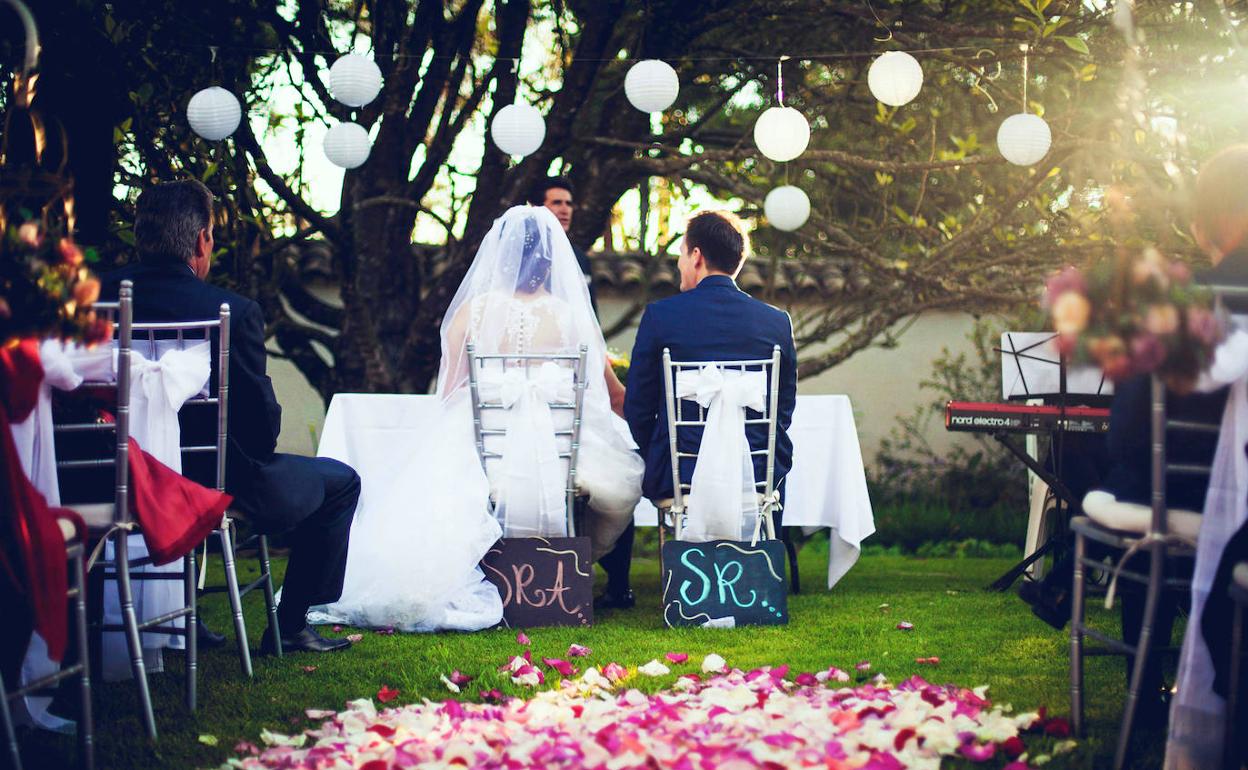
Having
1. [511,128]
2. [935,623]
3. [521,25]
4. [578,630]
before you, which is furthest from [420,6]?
[935,623]

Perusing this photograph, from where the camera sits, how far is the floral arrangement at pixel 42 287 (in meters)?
2.22

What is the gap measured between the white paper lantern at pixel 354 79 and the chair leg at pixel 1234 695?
415cm

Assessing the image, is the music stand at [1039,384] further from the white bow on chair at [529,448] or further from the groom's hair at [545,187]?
the groom's hair at [545,187]

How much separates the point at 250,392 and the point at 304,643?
3.03ft

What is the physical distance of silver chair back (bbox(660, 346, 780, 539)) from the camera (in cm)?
423

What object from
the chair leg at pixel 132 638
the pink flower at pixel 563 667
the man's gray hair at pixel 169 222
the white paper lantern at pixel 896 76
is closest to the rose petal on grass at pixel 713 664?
the pink flower at pixel 563 667

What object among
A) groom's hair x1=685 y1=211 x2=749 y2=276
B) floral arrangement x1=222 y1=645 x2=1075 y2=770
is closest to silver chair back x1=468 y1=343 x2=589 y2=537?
groom's hair x1=685 y1=211 x2=749 y2=276

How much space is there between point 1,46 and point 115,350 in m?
1.90

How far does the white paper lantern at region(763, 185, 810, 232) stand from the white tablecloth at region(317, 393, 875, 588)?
1401 mm

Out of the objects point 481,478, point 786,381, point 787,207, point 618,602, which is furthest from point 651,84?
point 618,602

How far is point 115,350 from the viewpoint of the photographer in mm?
2977

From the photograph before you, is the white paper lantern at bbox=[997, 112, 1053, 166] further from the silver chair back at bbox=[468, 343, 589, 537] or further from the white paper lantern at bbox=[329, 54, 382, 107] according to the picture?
the white paper lantern at bbox=[329, 54, 382, 107]

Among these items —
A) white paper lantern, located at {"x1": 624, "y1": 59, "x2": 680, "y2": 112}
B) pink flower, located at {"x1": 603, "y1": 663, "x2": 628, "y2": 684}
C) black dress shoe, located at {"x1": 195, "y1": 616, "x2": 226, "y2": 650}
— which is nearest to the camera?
pink flower, located at {"x1": 603, "y1": 663, "x2": 628, "y2": 684}

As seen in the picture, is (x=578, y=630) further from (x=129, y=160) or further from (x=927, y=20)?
(x=927, y=20)
